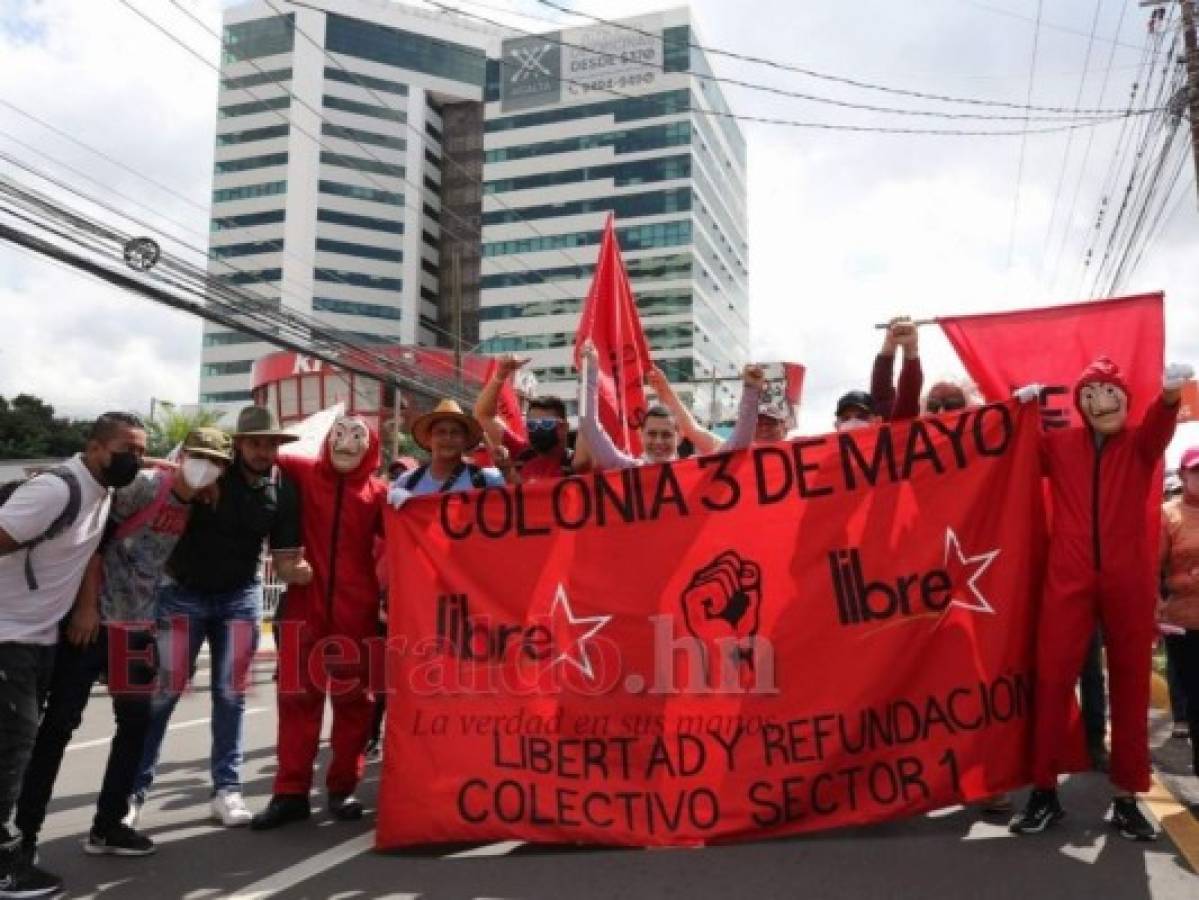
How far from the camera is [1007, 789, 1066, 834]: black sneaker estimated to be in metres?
3.80

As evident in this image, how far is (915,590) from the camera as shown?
3893mm

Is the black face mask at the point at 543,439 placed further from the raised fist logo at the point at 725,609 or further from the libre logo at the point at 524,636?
the raised fist logo at the point at 725,609

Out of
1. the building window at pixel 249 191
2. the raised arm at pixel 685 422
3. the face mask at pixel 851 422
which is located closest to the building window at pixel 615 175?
the building window at pixel 249 191

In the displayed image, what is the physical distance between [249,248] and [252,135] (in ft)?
40.1

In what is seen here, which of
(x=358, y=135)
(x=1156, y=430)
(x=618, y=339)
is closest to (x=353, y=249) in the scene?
(x=358, y=135)

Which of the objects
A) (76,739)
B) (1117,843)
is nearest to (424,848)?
(1117,843)

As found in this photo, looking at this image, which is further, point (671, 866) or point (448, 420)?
point (448, 420)

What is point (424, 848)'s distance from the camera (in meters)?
3.91

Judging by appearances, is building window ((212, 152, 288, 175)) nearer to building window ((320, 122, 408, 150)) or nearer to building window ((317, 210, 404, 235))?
building window ((320, 122, 408, 150))

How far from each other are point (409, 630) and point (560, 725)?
814 mm

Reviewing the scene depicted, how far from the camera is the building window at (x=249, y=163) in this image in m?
93.4

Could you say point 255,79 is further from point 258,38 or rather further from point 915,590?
point 915,590

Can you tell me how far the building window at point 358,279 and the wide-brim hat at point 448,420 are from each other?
3543 inches

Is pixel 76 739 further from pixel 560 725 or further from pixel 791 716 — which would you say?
pixel 791 716
